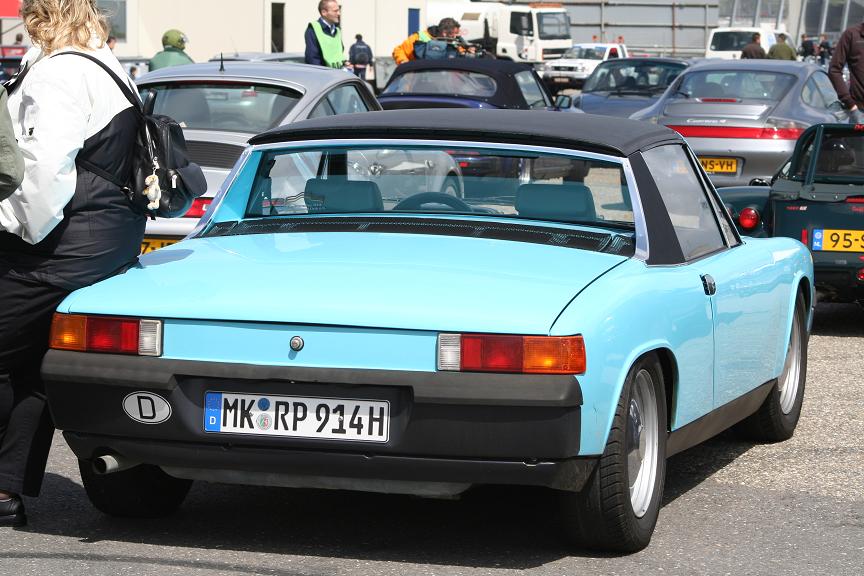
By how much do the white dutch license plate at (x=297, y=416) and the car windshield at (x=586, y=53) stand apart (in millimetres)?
48057

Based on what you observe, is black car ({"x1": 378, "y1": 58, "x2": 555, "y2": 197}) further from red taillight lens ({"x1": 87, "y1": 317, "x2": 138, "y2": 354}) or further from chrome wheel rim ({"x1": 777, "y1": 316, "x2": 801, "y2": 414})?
red taillight lens ({"x1": 87, "y1": 317, "x2": 138, "y2": 354})

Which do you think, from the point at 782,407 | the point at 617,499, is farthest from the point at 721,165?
the point at 617,499

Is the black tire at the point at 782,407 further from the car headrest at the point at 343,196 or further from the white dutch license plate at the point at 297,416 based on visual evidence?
the white dutch license plate at the point at 297,416

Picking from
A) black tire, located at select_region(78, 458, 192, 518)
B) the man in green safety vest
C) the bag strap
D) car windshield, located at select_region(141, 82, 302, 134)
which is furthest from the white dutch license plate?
the man in green safety vest

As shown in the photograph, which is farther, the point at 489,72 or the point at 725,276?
the point at 489,72

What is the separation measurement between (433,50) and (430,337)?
49.7 feet

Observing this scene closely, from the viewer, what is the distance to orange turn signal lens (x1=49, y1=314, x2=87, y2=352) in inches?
182

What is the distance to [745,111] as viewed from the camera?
52.3 ft

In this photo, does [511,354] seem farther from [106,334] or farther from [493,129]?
[493,129]

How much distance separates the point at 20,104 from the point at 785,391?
3478 mm

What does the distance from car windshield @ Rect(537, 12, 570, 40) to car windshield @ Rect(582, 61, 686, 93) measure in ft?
104

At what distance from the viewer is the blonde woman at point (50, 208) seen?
4.97 meters

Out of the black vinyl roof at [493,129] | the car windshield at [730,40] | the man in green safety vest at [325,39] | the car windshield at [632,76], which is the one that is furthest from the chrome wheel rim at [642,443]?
the car windshield at [730,40]

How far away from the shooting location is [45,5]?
522cm
